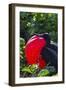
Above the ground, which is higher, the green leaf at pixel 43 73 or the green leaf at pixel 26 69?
the green leaf at pixel 26 69

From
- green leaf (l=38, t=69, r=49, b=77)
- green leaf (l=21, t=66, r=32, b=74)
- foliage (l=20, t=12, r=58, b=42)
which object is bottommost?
green leaf (l=38, t=69, r=49, b=77)

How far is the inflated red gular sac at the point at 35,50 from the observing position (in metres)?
2.08

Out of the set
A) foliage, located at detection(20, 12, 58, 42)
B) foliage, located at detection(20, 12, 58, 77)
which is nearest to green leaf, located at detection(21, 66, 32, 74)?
foliage, located at detection(20, 12, 58, 77)

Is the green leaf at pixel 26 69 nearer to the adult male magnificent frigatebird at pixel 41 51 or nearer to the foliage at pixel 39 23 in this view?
the adult male magnificent frigatebird at pixel 41 51

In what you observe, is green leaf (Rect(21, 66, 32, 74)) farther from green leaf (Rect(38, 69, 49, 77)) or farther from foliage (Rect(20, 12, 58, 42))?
foliage (Rect(20, 12, 58, 42))

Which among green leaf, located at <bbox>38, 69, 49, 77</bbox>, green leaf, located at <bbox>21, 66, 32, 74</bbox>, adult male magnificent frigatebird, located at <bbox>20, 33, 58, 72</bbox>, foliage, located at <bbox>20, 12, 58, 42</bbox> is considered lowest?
A: green leaf, located at <bbox>38, 69, 49, 77</bbox>

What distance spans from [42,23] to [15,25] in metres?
0.22

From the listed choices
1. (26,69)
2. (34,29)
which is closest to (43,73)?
(26,69)

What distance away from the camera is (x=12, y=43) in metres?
2.02

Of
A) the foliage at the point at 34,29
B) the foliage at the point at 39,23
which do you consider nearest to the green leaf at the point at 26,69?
the foliage at the point at 34,29

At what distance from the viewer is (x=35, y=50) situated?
6.90 ft

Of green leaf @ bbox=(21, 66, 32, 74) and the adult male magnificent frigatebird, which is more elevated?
the adult male magnificent frigatebird

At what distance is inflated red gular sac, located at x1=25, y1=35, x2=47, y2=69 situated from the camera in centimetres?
208

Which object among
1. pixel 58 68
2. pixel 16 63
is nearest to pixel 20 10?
pixel 16 63
